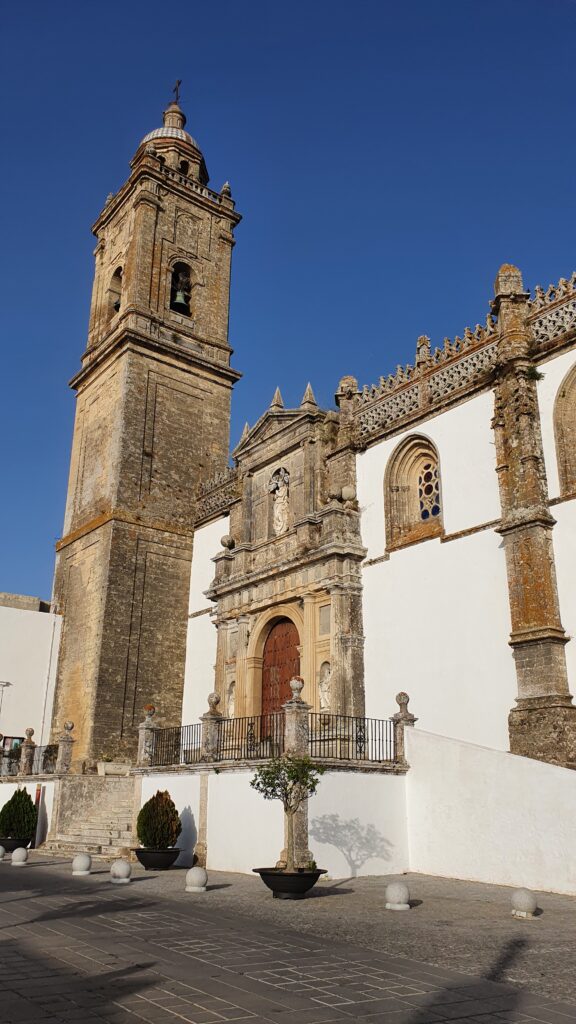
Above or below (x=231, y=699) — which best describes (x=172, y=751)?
below

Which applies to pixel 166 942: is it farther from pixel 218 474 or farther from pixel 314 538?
pixel 218 474

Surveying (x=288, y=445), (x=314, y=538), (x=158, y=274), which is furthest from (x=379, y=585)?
(x=158, y=274)

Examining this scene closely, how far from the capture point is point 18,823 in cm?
1911

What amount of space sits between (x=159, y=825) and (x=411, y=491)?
8.78 m

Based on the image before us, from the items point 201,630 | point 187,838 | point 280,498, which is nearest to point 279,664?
point 280,498

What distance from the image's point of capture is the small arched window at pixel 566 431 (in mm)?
14617

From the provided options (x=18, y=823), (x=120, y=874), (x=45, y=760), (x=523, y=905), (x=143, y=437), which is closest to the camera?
(x=523, y=905)

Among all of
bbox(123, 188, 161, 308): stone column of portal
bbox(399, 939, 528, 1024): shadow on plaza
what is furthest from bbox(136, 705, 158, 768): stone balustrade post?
bbox(123, 188, 161, 308): stone column of portal

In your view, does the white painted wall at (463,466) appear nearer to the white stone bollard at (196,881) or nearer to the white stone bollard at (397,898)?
the white stone bollard at (397,898)

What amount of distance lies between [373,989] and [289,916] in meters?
3.73

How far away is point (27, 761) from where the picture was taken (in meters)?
21.5

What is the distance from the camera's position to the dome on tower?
30.5 meters

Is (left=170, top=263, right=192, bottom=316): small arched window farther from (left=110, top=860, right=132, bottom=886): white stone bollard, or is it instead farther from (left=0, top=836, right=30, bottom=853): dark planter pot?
(left=110, top=860, right=132, bottom=886): white stone bollard

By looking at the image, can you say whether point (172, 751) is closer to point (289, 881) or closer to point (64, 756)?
point (64, 756)
